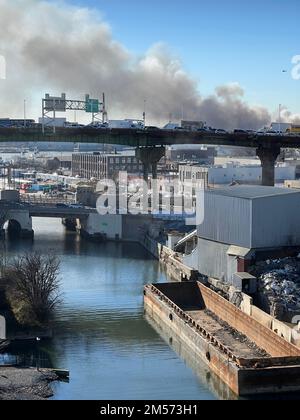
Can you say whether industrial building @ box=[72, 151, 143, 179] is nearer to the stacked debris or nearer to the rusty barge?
the rusty barge

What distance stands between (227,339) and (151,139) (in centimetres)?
849

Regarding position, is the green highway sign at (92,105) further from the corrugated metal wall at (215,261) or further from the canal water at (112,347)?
the corrugated metal wall at (215,261)

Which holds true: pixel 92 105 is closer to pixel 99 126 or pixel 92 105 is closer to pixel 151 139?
pixel 99 126

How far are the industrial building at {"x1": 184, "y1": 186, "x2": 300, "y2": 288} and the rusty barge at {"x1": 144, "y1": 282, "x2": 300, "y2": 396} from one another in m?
0.51

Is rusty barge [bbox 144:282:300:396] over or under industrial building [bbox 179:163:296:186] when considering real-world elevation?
under

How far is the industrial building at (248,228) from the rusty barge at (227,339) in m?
0.51

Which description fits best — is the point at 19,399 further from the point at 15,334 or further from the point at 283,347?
the point at 283,347

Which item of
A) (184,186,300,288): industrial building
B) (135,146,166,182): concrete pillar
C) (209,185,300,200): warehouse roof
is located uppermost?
(135,146,166,182): concrete pillar

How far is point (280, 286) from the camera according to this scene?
8.36 metres

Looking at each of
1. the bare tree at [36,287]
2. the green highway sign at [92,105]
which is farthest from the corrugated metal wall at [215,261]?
the green highway sign at [92,105]

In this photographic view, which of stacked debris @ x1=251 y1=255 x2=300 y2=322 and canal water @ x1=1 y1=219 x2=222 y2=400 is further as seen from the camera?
stacked debris @ x1=251 y1=255 x2=300 y2=322

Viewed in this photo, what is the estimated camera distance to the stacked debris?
25.8ft

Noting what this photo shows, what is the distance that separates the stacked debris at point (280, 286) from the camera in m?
7.87

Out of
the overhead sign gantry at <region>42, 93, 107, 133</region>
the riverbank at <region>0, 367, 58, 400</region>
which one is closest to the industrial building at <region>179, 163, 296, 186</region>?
the overhead sign gantry at <region>42, 93, 107, 133</region>
